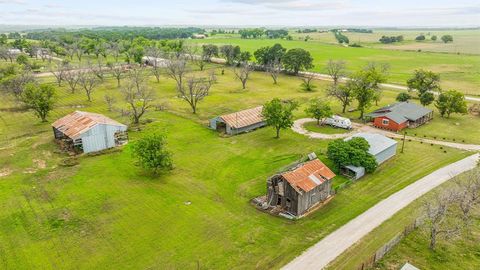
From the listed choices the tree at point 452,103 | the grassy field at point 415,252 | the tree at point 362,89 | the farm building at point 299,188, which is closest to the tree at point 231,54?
the tree at point 362,89

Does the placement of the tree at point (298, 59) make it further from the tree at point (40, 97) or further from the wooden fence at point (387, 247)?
the wooden fence at point (387, 247)

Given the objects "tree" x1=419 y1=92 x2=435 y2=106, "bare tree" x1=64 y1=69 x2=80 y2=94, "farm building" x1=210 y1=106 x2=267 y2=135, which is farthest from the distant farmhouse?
"bare tree" x1=64 y1=69 x2=80 y2=94

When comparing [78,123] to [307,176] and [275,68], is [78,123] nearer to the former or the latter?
[307,176]

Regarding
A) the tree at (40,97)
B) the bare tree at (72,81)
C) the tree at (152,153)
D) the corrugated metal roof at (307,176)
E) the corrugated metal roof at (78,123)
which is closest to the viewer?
the corrugated metal roof at (307,176)

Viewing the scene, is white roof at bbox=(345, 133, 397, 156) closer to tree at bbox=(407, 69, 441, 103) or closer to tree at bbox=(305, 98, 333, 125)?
tree at bbox=(305, 98, 333, 125)

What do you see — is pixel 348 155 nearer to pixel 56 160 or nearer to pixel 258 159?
pixel 258 159

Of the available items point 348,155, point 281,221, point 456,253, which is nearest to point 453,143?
point 348,155

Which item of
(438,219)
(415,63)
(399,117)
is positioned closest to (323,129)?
(399,117)

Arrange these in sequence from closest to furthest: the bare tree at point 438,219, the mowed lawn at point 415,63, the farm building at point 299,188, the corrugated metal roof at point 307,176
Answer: the bare tree at point 438,219 → the farm building at point 299,188 → the corrugated metal roof at point 307,176 → the mowed lawn at point 415,63
